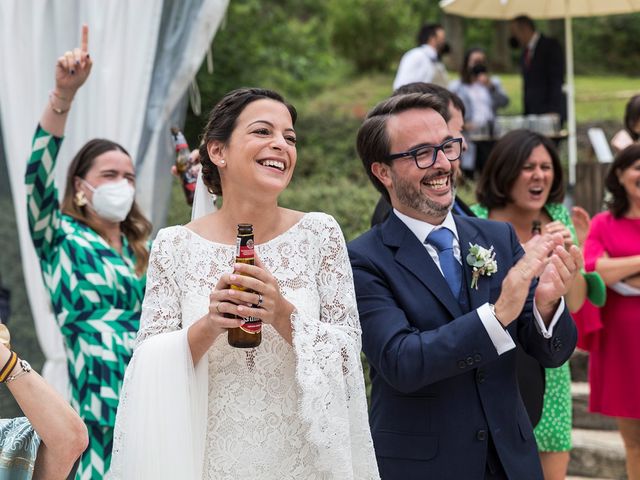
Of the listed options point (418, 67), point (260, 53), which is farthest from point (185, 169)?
point (260, 53)

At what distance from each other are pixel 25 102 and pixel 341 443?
4.47 m

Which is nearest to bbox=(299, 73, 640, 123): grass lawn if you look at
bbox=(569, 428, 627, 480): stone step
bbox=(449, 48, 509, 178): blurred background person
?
bbox=(449, 48, 509, 178): blurred background person

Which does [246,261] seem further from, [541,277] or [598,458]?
[598,458]

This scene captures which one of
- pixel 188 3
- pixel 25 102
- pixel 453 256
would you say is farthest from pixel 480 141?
pixel 453 256

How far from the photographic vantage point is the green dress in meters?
4.85

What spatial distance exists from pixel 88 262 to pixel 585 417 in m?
4.18

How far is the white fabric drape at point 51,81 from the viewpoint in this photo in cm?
666

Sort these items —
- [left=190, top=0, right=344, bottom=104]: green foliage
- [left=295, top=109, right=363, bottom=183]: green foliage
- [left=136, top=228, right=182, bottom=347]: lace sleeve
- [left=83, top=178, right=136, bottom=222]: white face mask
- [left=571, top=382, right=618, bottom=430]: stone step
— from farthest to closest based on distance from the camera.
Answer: [left=295, top=109, right=363, bottom=183]: green foliage, [left=190, top=0, right=344, bottom=104]: green foliage, [left=571, top=382, right=618, bottom=430]: stone step, [left=83, top=178, right=136, bottom=222]: white face mask, [left=136, top=228, right=182, bottom=347]: lace sleeve

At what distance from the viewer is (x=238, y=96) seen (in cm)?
328

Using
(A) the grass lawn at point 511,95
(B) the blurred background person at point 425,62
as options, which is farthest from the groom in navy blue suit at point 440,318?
(A) the grass lawn at point 511,95

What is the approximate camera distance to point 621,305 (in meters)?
5.55

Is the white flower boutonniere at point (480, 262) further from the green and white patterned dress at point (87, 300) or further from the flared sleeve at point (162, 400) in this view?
the green and white patterned dress at point (87, 300)

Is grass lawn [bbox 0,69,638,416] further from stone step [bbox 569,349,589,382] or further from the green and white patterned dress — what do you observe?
stone step [bbox 569,349,589,382]

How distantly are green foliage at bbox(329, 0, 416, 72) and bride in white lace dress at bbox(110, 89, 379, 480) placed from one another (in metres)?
22.5
